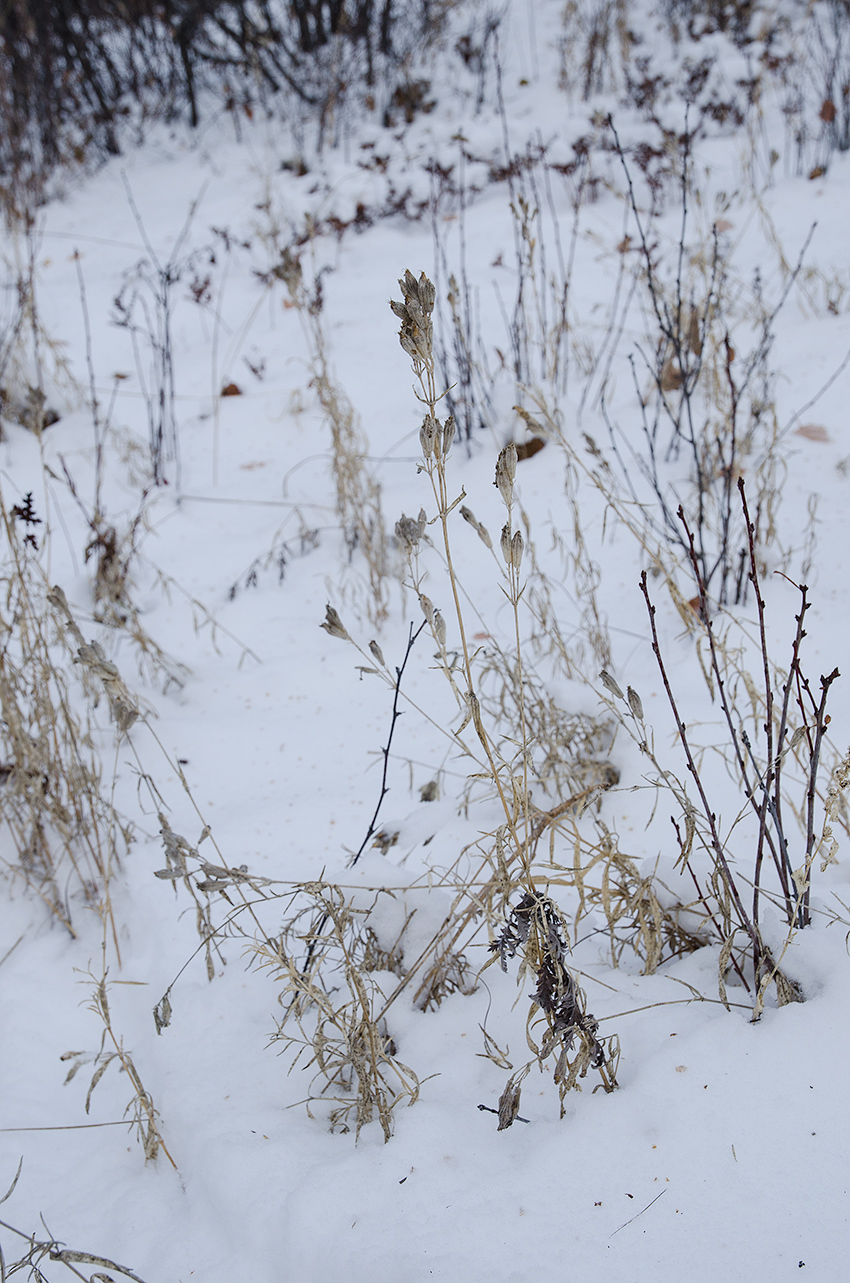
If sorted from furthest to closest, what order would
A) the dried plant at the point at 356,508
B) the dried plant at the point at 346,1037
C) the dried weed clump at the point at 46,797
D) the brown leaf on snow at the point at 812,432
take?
the brown leaf on snow at the point at 812,432
the dried plant at the point at 356,508
the dried weed clump at the point at 46,797
the dried plant at the point at 346,1037

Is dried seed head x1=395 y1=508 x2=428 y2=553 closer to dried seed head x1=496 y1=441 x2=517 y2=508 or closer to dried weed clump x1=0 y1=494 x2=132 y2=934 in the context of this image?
dried seed head x1=496 y1=441 x2=517 y2=508

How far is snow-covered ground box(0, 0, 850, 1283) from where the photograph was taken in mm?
840

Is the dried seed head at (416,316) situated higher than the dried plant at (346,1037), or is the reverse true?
the dried seed head at (416,316)

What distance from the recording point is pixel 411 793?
1.55 m

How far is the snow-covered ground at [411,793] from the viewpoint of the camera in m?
0.84

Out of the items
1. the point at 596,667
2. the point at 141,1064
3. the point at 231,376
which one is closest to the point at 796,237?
the point at 231,376

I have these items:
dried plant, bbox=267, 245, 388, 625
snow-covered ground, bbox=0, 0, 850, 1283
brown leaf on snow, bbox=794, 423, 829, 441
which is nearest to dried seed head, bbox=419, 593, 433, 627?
snow-covered ground, bbox=0, 0, 850, 1283

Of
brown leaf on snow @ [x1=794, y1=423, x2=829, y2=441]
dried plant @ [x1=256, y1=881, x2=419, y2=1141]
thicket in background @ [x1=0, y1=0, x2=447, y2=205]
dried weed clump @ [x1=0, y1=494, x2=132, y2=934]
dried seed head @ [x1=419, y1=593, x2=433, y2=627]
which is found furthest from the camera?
thicket in background @ [x1=0, y1=0, x2=447, y2=205]

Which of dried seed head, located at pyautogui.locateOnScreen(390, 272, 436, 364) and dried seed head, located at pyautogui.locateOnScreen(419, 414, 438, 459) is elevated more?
dried seed head, located at pyautogui.locateOnScreen(390, 272, 436, 364)

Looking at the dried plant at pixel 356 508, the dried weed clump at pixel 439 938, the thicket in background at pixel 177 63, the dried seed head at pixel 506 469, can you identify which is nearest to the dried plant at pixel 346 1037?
the dried weed clump at pixel 439 938

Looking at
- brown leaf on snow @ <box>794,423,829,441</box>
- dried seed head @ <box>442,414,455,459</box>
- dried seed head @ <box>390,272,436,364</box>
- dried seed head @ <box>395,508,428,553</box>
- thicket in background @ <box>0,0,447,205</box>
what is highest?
thicket in background @ <box>0,0,447,205</box>

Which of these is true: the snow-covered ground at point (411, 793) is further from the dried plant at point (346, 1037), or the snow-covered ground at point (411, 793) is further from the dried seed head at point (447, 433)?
the dried seed head at point (447, 433)

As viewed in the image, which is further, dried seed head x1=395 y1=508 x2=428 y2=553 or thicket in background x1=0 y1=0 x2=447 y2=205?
thicket in background x1=0 y1=0 x2=447 y2=205

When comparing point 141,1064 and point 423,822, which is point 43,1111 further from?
point 423,822
